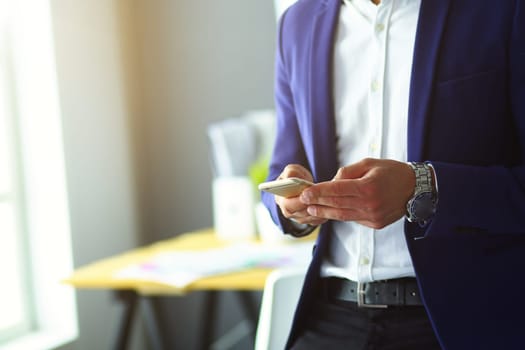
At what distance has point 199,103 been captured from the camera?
268 centimetres

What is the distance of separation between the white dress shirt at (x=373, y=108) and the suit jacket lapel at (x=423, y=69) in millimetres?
50

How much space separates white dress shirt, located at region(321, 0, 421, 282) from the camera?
1076 mm

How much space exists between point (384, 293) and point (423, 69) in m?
0.38

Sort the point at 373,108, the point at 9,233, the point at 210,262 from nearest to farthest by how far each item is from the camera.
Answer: the point at 373,108 < the point at 210,262 < the point at 9,233

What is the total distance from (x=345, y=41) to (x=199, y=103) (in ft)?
5.07

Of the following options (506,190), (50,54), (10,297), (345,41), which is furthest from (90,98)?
(506,190)

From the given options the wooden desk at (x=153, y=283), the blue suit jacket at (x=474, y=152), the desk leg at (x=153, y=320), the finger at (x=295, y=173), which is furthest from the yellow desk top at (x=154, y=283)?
the blue suit jacket at (x=474, y=152)

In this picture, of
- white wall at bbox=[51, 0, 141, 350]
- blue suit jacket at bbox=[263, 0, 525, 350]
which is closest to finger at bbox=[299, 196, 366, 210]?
blue suit jacket at bbox=[263, 0, 525, 350]

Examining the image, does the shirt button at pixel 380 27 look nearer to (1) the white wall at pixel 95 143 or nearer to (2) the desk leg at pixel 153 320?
(1) the white wall at pixel 95 143

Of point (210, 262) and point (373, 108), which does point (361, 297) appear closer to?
point (373, 108)

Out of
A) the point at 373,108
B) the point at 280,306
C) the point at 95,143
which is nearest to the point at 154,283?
the point at 280,306

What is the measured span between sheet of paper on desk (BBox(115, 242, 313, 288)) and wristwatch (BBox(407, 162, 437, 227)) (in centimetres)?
76

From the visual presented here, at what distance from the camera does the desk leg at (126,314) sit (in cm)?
205

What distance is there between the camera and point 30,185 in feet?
Result: 7.64
